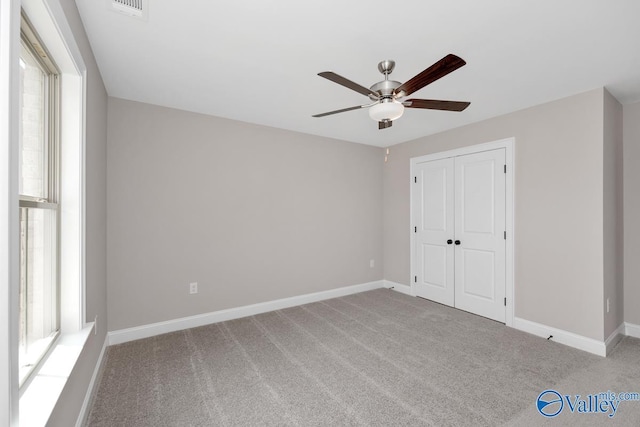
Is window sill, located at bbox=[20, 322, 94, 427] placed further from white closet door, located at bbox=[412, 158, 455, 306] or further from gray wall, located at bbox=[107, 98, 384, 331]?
white closet door, located at bbox=[412, 158, 455, 306]

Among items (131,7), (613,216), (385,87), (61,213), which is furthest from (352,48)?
(613,216)

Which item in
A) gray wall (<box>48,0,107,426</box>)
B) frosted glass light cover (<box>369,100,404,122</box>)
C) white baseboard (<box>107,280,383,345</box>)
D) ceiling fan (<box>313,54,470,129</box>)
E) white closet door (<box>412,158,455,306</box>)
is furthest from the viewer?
white closet door (<box>412,158,455,306</box>)

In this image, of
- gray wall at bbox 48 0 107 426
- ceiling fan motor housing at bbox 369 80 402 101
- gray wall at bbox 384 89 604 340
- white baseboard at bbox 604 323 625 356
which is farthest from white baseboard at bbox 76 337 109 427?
white baseboard at bbox 604 323 625 356

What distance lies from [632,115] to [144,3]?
4473mm

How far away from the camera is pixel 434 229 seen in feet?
13.8

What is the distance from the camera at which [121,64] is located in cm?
227

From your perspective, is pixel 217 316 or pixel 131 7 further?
pixel 217 316

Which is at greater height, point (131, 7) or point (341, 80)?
point (131, 7)

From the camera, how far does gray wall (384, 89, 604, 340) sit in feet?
8.91

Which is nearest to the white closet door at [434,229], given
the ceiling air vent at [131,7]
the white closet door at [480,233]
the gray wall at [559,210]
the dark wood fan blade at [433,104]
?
the white closet door at [480,233]

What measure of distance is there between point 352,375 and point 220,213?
2.26 meters

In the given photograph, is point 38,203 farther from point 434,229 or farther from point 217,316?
point 434,229

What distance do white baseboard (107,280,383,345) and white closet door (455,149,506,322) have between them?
5.24 ft

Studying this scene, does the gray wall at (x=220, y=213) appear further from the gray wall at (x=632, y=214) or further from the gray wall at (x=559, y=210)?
the gray wall at (x=632, y=214)
